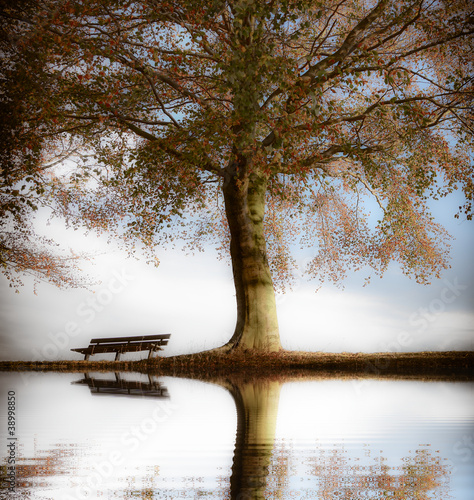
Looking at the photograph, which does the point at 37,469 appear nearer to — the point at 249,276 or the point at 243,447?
the point at 243,447

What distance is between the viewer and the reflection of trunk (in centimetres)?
342

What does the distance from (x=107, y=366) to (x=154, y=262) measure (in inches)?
141

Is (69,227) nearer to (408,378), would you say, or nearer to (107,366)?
(107,366)

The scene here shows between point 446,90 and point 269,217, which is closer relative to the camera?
point 446,90

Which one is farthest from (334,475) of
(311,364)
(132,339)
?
(132,339)

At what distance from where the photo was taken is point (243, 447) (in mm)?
4613

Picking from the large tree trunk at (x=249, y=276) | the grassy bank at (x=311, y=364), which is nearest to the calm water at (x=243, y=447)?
the grassy bank at (x=311, y=364)

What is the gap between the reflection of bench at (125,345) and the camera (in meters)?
18.8

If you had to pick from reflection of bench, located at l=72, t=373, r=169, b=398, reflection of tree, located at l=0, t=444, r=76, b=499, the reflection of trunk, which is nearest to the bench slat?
reflection of bench, located at l=72, t=373, r=169, b=398

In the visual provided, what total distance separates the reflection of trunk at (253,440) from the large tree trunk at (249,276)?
7.29 metres

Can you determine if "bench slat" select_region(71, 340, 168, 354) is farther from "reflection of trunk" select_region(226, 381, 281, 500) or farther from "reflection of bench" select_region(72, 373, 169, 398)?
"reflection of trunk" select_region(226, 381, 281, 500)

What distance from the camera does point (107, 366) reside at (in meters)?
18.5

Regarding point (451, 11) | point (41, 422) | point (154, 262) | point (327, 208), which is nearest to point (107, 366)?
point (154, 262)

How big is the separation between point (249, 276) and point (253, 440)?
12245 millimetres
